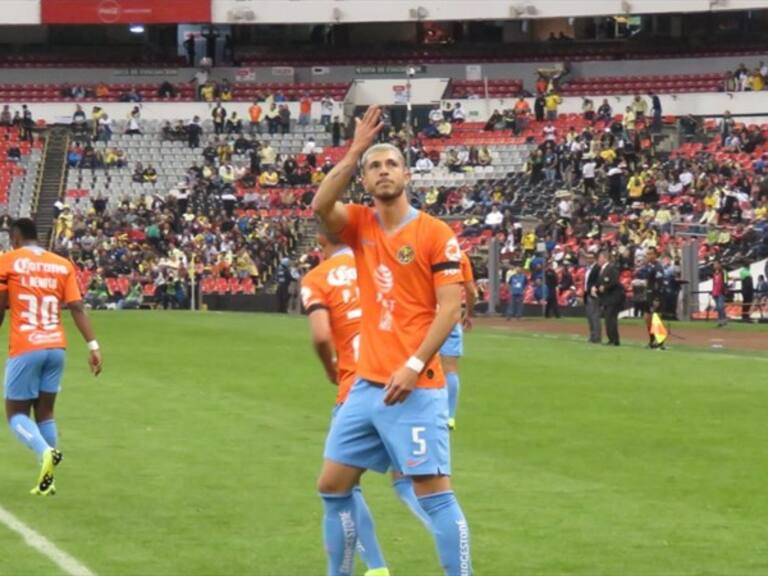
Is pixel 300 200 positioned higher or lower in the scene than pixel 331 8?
lower

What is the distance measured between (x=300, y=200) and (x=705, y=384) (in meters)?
38.2

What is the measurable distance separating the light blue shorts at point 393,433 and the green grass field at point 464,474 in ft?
6.89

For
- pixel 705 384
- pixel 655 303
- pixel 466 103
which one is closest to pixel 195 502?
pixel 705 384

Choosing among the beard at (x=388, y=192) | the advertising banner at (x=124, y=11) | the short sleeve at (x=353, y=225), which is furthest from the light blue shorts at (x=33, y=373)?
the advertising banner at (x=124, y=11)

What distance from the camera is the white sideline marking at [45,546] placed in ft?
34.3

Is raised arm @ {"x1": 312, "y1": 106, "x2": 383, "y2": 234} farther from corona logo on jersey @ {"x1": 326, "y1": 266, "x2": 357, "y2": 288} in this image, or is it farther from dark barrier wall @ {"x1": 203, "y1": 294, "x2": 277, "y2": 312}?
dark barrier wall @ {"x1": 203, "y1": 294, "x2": 277, "y2": 312}

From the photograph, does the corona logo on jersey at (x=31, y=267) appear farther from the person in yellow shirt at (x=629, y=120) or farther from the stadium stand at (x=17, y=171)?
the stadium stand at (x=17, y=171)

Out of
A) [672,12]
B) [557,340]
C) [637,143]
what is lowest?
[557,340]

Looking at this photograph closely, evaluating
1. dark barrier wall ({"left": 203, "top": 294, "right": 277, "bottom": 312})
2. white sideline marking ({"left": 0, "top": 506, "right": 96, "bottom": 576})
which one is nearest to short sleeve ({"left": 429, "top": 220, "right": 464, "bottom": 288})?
white sideline marking ({"left": 0, "top": 506, "right": 96, "bottom": 576})

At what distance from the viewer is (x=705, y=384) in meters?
24.0

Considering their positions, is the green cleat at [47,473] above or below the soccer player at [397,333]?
below

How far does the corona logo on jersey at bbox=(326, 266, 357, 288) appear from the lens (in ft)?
32.8

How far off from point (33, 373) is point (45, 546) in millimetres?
2566

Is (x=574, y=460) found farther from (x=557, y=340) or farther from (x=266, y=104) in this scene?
(x=266, y=104)
